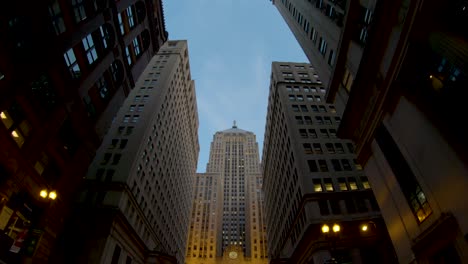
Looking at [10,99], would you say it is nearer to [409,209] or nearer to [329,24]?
[409,209]

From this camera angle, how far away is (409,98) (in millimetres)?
18922

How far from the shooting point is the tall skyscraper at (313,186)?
121 ft

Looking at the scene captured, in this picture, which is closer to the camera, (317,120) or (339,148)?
(339,148)

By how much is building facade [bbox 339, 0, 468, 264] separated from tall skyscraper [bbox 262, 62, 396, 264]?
7.23m

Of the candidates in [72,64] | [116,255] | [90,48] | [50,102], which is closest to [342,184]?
[116,255]

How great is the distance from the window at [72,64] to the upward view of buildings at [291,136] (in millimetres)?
163

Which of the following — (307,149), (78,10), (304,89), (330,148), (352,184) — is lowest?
(352,184)

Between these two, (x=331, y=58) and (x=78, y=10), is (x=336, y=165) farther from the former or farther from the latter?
(x=78, y=10)

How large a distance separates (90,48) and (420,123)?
92.4 feet

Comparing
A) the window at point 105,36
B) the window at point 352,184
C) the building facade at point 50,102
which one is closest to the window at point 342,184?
the window at point 352,184

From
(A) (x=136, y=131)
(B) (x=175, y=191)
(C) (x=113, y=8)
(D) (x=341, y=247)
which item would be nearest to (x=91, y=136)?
(C) (x=113, y=8)

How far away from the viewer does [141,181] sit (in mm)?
45812

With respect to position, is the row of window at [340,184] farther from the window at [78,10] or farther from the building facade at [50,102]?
the window at [78,10]

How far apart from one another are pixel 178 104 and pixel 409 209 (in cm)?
6439
